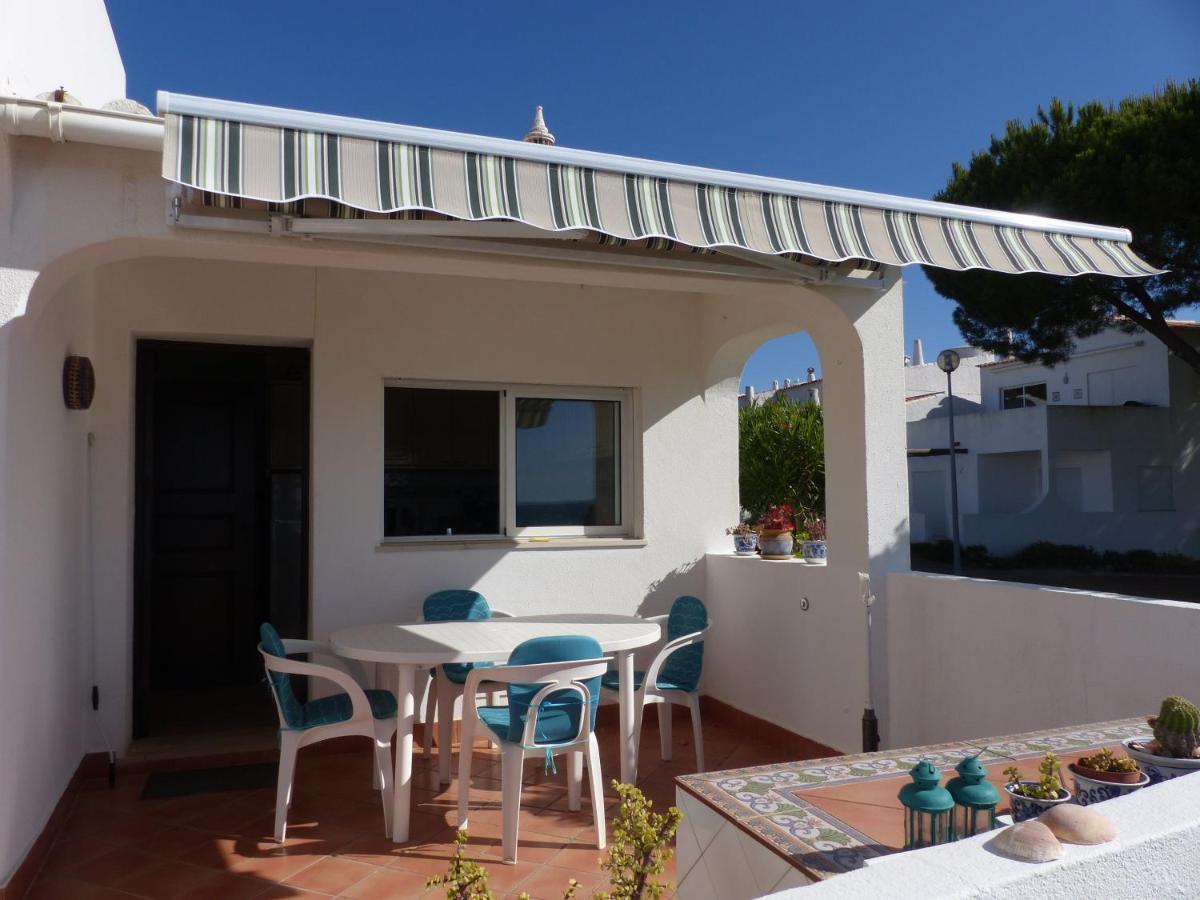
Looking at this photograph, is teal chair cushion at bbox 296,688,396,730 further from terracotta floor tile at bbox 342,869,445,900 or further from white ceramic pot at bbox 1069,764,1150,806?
white ceramic pot at bbox 1069,764,1150,806

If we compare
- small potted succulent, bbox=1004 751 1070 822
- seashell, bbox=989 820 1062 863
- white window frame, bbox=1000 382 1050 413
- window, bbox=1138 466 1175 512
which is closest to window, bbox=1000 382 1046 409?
white window frame, bbox=1000 382 1050 413

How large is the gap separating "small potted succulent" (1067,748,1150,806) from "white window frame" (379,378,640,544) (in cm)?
541

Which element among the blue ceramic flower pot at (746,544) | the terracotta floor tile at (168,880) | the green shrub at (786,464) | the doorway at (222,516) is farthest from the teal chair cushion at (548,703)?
the green shrub at (786,464)

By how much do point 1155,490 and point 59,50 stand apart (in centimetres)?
3225

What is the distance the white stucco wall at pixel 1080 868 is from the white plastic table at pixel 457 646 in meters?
3.30

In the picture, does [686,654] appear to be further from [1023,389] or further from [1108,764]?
[1023,389]

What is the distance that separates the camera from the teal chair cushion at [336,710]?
527 centimetres

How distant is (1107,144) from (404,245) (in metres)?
15.9

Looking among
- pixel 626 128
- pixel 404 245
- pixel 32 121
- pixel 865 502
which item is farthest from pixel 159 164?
pixel 626 128

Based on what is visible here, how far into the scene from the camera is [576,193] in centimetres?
444

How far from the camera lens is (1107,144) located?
16484mm

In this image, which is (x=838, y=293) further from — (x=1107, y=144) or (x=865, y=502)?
(x=1107, y=144)

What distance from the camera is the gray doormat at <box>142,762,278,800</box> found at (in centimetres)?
613

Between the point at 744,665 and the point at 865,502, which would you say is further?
the point at 744,665
